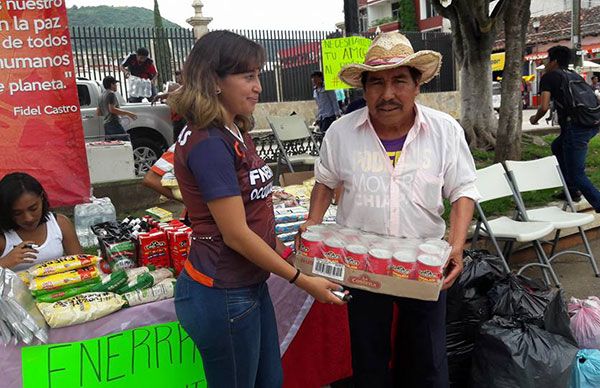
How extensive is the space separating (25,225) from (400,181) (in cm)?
180

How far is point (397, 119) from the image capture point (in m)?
1.97

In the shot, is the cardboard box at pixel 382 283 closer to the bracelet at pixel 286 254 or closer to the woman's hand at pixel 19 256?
the bracelet at pixel 286 254

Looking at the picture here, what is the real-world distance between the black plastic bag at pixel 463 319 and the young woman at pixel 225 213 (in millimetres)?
1186

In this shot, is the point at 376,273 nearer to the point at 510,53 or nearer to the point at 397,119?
the point at 397,119

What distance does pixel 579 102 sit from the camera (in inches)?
209

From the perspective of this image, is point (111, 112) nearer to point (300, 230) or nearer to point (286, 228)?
point (286, 228)

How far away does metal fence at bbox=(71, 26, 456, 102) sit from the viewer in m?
11.5

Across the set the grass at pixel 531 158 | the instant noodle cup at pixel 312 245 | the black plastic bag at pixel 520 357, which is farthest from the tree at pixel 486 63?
the instant noodle cup at pixel 312 245

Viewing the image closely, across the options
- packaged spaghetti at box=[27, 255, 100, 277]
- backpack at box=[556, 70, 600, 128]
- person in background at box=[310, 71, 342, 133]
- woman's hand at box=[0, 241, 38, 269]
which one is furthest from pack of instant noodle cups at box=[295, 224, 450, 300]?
person in background at box=[310, 71, 342, 133]

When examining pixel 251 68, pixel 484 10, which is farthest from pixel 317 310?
pixel 484 10

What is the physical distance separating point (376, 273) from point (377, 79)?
2.45 ft

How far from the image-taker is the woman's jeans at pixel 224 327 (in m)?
1.64

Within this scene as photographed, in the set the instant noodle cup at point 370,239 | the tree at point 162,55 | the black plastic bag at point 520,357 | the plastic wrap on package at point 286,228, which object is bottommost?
the black plastic bag at point 520,357

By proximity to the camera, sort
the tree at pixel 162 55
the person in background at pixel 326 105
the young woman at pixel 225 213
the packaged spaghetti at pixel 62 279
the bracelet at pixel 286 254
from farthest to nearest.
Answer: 1. the tree at pixel 162 55
2. the person in background at pixel 326 105
3. the packaged spaghetti at pixel 62 279
4. the bracelet at pixel 286 254
5. the young woman at pixel 225 213
